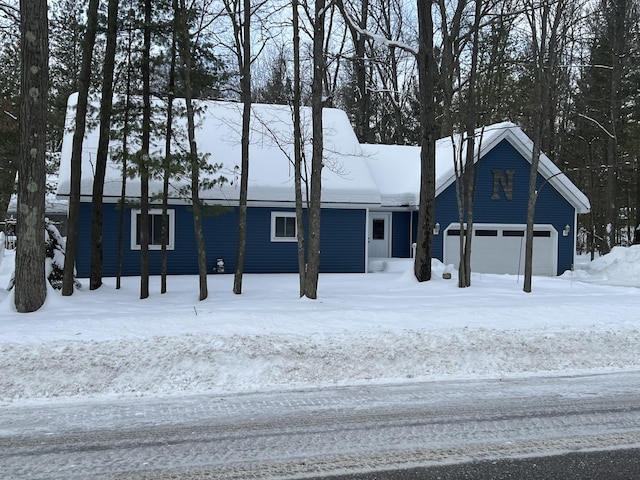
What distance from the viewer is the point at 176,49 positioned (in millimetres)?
12328

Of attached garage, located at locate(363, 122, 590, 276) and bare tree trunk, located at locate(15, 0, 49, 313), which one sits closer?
bare tree trunk, located at locate(15, 0, 49, 313)

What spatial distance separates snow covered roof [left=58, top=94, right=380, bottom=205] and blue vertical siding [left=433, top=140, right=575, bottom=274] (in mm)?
3516

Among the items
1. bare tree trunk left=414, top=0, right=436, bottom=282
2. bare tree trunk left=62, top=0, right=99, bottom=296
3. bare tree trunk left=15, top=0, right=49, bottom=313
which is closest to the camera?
bare tree trunk left=15, top=0, right=49, bottom=313

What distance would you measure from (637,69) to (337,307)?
23836mm

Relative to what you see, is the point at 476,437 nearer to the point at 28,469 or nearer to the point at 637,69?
the point at 28,469

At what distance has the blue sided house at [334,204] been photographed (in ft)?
58.1

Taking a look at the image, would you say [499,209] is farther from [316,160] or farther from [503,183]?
[316,160]

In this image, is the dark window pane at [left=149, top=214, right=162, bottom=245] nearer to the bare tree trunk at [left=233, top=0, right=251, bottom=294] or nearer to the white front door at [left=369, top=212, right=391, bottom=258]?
the bare tree trunk at [left=233, top=0, right=251, bottom=294]

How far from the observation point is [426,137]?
1609 centimetres

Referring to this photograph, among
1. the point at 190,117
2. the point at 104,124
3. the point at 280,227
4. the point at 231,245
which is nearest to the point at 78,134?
the point at 104,124

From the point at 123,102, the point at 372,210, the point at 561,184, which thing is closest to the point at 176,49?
the point at 123,102

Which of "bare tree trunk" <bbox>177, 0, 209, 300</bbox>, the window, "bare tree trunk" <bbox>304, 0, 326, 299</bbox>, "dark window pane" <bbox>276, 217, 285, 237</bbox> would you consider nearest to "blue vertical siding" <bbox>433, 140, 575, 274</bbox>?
"dark window pane" <bbox>276, 217, 285, 237</bbox>

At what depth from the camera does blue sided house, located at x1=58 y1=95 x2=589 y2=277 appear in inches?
698

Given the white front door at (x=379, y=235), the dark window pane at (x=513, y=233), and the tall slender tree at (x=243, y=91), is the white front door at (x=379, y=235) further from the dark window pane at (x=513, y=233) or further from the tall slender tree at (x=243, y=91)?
the tall slender tree at (x=243, y=91)
